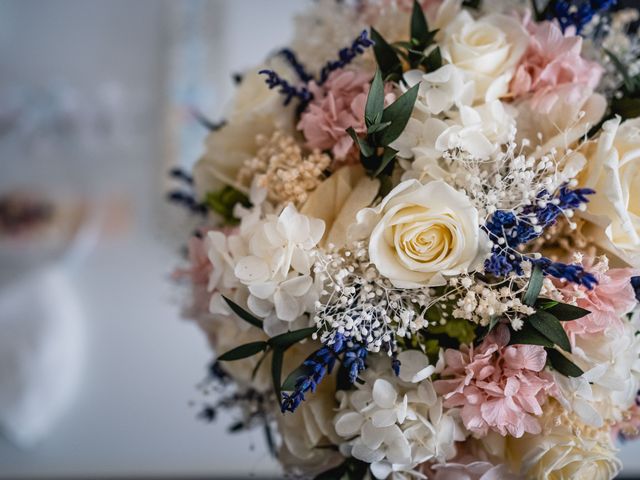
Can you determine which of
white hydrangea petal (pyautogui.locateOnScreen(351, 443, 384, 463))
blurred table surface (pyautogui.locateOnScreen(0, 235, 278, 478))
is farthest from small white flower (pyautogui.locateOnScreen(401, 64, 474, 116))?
blurred table surface (pyautogui.locateOnScreen(0, 235, 278, 478))

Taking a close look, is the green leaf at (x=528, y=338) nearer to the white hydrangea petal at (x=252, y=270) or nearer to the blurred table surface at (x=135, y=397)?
the white hydrangea petal at (x=252, y=270)

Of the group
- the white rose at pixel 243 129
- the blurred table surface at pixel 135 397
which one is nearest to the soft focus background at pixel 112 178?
the blurred table surface at pixel 135 397

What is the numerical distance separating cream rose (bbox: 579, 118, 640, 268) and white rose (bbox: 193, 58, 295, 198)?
0.33 meters

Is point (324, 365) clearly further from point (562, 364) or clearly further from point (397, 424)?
point (562, 364)

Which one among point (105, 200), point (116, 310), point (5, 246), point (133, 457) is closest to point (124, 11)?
point (105, 200)

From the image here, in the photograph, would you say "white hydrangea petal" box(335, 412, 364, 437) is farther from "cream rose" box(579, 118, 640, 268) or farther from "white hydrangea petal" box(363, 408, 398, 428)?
"cream rose" box(579, 118, 640, 268)

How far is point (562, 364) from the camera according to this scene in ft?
1.69

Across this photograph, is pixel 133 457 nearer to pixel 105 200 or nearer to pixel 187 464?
pixel 187 464

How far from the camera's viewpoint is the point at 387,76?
0.58 m

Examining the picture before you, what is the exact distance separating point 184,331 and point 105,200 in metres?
0.58

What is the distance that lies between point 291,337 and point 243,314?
6 centimetres

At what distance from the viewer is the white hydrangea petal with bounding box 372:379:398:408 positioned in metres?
0.52

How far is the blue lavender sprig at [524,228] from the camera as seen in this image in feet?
1.59

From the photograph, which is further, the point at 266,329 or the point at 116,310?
the point at 116,310
